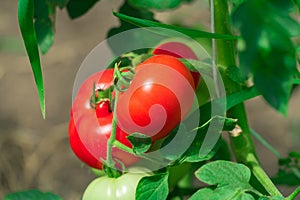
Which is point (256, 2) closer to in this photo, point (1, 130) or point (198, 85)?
point (198, 85)

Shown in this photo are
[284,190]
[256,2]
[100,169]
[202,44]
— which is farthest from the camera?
[284,190]

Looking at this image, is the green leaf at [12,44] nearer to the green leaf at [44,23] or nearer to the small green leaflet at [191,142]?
the green leaf at [44,23]

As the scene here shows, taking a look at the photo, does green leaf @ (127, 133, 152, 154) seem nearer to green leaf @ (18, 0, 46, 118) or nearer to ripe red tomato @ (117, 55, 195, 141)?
ripe red tomato @ (117, 55, 195, 141)

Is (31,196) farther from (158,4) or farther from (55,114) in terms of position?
(55,114)

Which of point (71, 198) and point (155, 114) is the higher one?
point (155, 114)

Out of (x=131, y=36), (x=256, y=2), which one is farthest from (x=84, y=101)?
(x=256, y=2)

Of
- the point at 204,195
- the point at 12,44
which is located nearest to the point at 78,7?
the point at 204,195

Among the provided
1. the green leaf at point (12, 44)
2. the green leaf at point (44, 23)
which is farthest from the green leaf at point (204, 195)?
the green leaf at point (12, 44)
